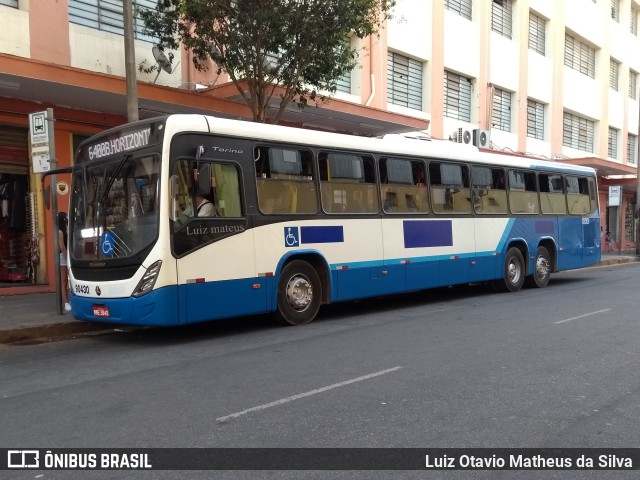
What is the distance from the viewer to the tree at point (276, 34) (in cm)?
1084

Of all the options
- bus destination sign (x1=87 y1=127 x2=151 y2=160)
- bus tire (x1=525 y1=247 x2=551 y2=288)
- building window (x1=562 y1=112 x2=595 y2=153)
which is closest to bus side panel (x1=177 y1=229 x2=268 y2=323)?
bus destination sign (x1=87 y1=127 x2=151 y2=160)

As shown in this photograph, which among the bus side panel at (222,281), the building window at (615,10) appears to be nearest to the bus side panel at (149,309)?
the bus side panel at (222,281)

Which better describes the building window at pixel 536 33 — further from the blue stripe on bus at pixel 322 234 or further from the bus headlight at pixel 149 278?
the bus headlight at pixel 149 278

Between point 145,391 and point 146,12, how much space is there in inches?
388

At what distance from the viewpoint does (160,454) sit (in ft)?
13.3

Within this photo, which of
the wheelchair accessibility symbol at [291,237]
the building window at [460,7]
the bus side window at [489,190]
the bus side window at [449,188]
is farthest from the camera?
the building window at [460,7]

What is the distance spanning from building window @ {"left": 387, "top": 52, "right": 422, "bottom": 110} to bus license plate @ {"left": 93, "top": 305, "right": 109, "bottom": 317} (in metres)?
14.9

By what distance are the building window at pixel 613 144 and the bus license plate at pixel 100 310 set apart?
34167mm

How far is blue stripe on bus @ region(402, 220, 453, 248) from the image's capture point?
11195 mm

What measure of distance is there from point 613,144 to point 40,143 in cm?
3467

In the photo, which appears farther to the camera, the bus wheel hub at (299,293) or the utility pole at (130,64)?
the utility pole at (130,64)

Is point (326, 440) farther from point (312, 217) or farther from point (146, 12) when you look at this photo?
point (146, 12)

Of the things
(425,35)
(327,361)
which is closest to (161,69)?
(327,361)

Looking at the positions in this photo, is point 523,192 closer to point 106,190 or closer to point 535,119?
point 106,190
